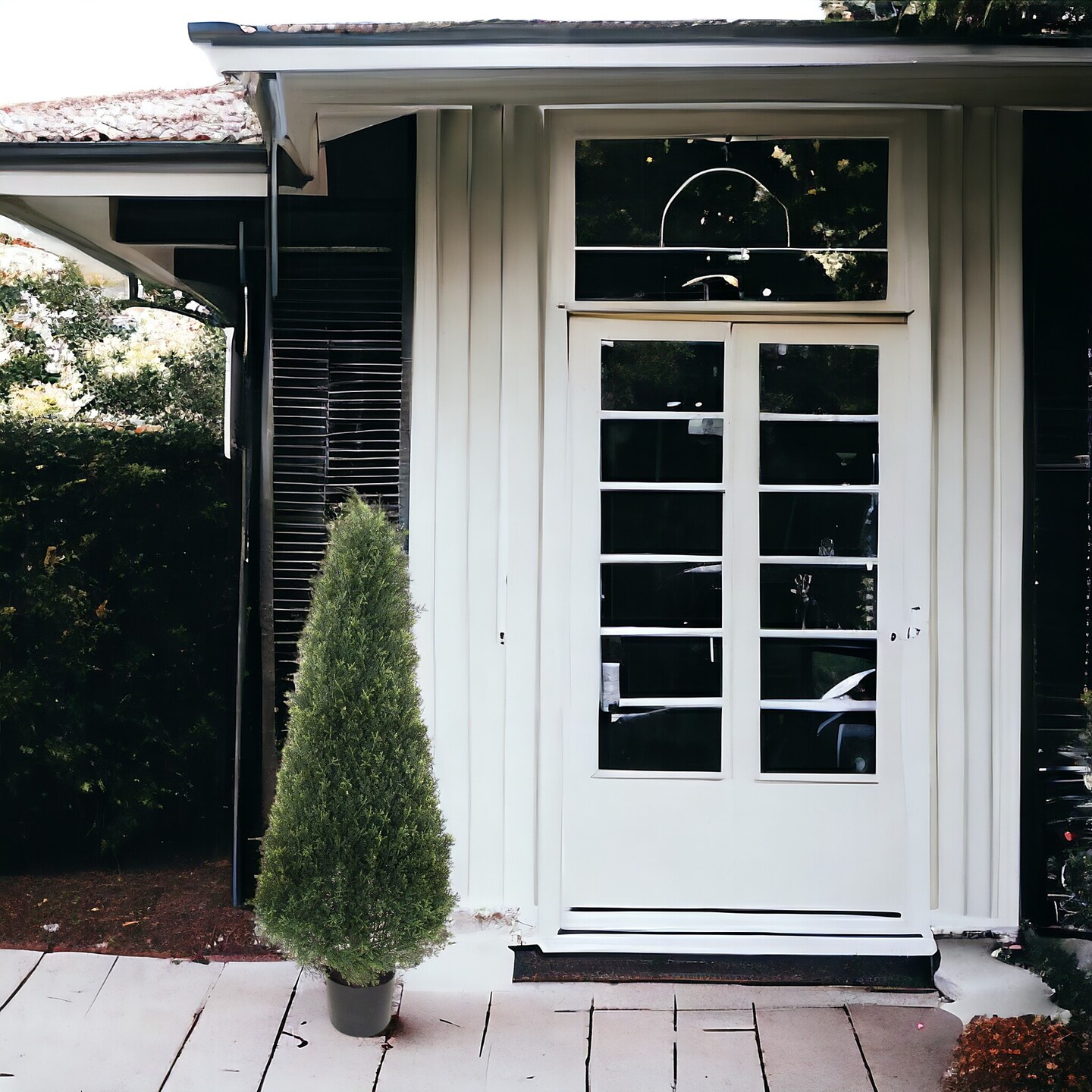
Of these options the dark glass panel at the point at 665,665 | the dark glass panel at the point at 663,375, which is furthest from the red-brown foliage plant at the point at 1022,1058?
the dark glass panel at the point at 663,375

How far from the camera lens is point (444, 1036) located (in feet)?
8.64

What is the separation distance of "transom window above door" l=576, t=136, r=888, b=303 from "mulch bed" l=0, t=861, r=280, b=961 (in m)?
2.66

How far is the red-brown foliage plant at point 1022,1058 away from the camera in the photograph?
2191mm

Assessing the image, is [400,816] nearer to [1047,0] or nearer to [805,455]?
[805,455]

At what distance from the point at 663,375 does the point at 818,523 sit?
763 millimetres

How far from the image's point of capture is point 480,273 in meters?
3.08

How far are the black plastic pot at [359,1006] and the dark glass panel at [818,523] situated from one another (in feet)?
6.21

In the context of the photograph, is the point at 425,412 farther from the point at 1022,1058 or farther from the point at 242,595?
the point at 1022,1058

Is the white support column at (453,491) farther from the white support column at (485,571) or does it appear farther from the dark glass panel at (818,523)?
the dark glass panel at (818,523)

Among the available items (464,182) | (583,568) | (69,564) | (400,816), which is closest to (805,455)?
(583,568)

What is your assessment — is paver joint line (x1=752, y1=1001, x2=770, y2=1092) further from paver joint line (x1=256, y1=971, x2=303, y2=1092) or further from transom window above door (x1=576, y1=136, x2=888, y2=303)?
transom window above door (x1=576, y1=136, x2=888, y2=303)

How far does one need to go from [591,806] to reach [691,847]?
38 cm

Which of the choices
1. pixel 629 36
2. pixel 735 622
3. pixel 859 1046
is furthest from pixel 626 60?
pixel 859 1046

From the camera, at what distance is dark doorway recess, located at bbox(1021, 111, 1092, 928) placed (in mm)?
2975
